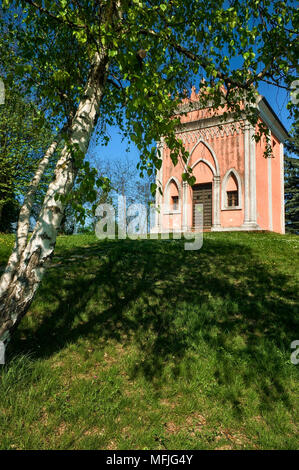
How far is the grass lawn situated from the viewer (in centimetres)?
292

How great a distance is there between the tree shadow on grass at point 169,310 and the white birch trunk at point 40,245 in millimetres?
1111

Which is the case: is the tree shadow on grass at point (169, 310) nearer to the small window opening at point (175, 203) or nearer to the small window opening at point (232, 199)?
the small window opening at point (232, 199)

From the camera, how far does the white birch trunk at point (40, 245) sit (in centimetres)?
329

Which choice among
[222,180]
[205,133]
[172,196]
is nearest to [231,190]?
[222,180]

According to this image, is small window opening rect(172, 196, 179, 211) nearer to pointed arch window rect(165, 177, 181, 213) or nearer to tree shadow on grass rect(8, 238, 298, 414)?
pointed arch window rect(165, 177, 181, 213)

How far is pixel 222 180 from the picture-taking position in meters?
19.2

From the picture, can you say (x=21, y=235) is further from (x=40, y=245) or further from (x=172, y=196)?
(x=172, y=196)

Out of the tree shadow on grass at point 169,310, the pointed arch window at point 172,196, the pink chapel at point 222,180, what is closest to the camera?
the tree shadow on grass at point 169,310

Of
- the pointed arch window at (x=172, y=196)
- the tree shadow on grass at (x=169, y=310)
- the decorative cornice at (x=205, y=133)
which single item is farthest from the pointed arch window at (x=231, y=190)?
the tree shadow on grass at (x=169, y=310)

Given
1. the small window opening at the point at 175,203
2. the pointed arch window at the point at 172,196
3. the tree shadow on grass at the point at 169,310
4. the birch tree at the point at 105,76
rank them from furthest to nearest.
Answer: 1. the small window opening at the point at 175,203
2. the pointed arch window at the point at 172,196
3. the tree shadow on grass at the point at 169,310
4. the birch tree at the point at 105,76

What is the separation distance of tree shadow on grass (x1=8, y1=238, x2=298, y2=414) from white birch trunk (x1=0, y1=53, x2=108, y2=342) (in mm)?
1111

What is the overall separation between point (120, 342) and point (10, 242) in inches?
279

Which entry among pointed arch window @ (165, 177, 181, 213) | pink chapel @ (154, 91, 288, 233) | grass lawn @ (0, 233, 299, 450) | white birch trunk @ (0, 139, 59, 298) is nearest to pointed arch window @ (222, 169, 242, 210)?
pink chapel @ (154, 91, 288, 233)
